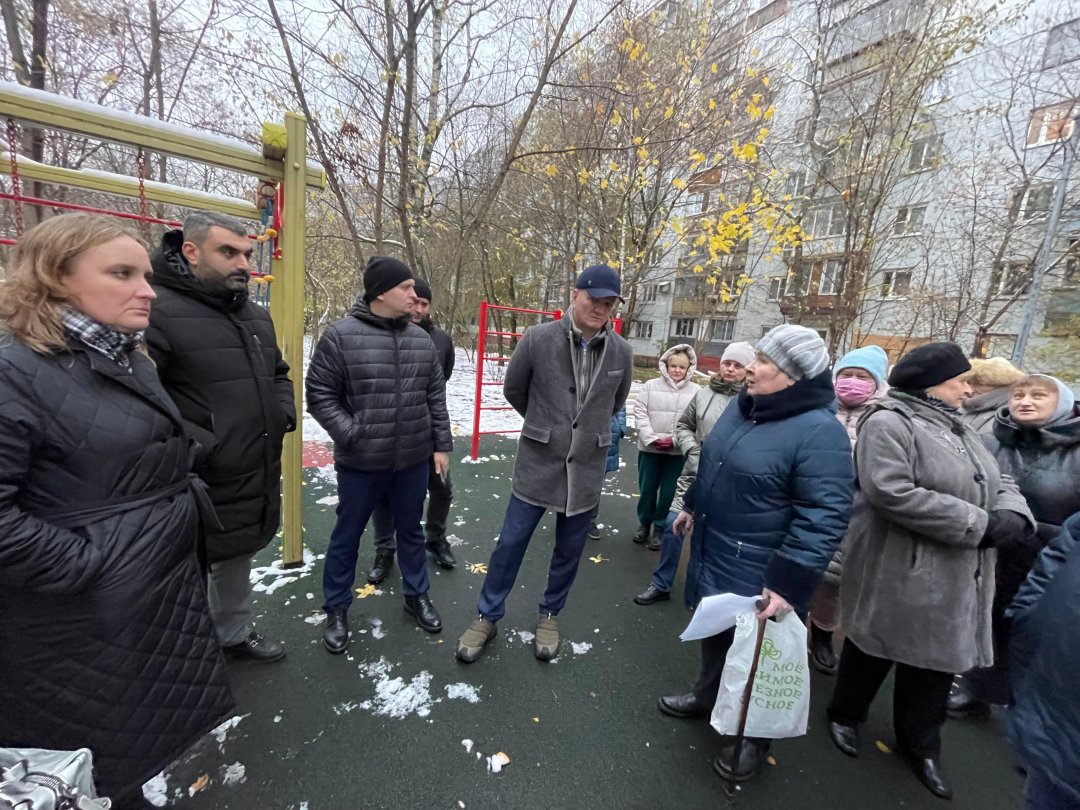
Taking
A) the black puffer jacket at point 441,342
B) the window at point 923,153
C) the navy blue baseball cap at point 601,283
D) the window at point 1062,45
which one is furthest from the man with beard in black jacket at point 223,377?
the window at point 1062,45

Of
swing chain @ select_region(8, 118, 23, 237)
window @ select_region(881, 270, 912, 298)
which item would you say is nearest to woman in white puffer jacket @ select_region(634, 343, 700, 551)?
swing chain @ select_region(8, 118, 23, 237)

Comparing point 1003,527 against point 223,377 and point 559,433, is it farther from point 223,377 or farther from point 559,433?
point 223,377

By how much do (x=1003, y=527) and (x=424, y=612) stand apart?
2.71m

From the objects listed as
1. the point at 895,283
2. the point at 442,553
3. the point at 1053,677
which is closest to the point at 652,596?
the point at 442,553

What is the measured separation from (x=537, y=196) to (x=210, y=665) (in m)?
13.1

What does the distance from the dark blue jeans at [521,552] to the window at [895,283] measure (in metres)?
13.9

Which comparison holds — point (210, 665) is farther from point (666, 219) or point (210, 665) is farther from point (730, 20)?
point (730, 20)

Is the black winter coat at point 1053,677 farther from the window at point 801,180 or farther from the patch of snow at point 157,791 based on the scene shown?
the window at point 801,180

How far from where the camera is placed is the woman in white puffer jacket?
3.59m

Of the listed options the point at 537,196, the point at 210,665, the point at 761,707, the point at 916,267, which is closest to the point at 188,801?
the point at 210,665

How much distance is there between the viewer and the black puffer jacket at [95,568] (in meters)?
1.13

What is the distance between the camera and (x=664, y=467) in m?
3.70

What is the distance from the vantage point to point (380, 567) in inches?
123

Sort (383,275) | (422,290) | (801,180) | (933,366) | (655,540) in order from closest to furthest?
(933,366), (383,275), (422,290), (655,540), (801,180)
